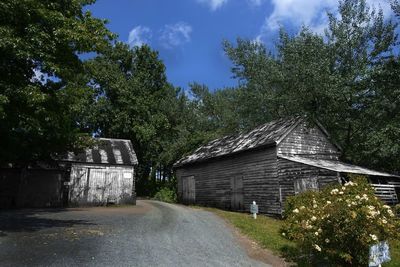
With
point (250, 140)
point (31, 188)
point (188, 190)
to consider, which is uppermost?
point (250, 140)

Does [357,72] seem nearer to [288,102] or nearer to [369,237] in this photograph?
[288,102]

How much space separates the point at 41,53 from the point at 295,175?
14.6m

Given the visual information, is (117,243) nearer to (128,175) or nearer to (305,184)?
(305,184)

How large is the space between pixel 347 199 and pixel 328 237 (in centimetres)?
108

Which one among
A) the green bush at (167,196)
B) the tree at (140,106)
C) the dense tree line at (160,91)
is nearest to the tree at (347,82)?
the dense tree line at (160,91)

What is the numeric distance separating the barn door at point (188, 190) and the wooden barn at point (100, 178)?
5.09 metres

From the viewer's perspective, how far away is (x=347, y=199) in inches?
378

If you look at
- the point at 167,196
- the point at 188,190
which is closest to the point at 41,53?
the point at 188,190

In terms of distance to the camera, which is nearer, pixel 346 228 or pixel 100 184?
pixel 346 228

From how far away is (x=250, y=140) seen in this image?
2609 centimetres

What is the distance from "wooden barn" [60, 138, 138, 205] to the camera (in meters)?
27.8

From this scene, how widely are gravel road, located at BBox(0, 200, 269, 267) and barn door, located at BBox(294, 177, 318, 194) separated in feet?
19.5

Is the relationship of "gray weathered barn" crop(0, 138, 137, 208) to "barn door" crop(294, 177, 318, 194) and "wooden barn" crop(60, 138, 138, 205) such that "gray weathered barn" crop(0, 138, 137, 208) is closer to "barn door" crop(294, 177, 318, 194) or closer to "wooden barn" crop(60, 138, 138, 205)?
"wooden barn" crop(60, 138, 138, 205)

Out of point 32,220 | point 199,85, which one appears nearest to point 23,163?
point 32,220
